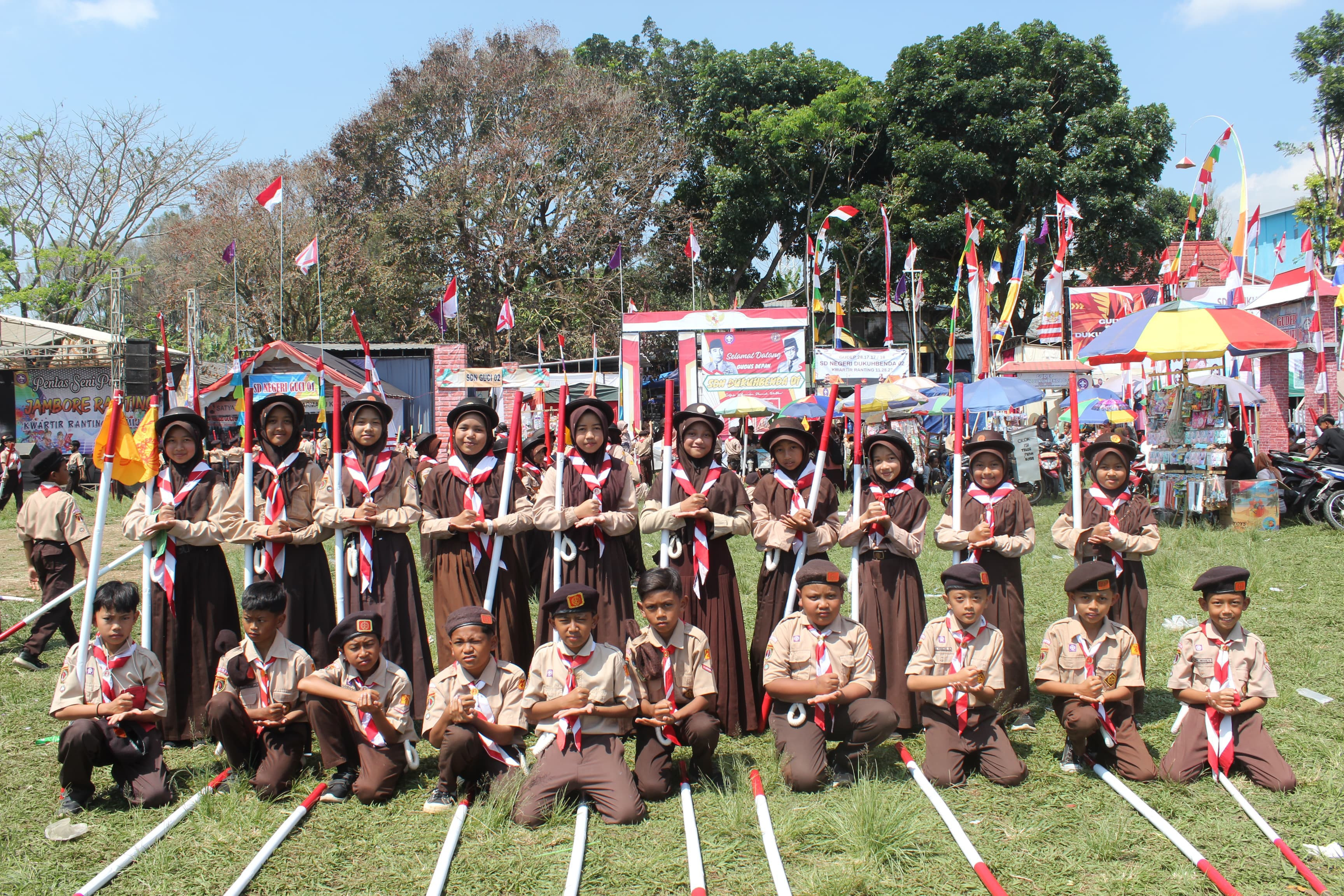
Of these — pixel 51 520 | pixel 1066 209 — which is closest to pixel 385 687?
pixel 51 520

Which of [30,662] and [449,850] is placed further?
[30,662]

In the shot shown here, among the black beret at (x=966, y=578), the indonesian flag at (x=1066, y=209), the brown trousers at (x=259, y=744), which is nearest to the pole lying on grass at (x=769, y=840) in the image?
the black beret at (x=966, y=578)

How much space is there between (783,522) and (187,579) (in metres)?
3.24

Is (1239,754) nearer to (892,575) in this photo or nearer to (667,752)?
(892,575)

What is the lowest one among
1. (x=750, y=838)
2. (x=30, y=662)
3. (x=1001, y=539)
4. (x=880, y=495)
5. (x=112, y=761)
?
(x=750, y=838)

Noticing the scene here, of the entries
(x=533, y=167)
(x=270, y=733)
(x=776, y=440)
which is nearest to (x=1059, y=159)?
(x=533, y=167)

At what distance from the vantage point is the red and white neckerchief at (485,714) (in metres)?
4.56

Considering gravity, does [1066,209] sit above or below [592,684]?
above

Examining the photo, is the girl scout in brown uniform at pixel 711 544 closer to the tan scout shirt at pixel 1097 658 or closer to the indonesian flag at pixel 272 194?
the tan scout shirt at pixel 1097 658

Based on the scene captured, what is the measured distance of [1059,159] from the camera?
25.8 meters

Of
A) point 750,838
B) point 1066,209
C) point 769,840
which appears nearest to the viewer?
point 769,840

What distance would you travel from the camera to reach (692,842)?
3963mm

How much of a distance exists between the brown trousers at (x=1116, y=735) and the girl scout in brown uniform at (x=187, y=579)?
4344 mm

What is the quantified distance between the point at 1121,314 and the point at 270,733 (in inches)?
934
